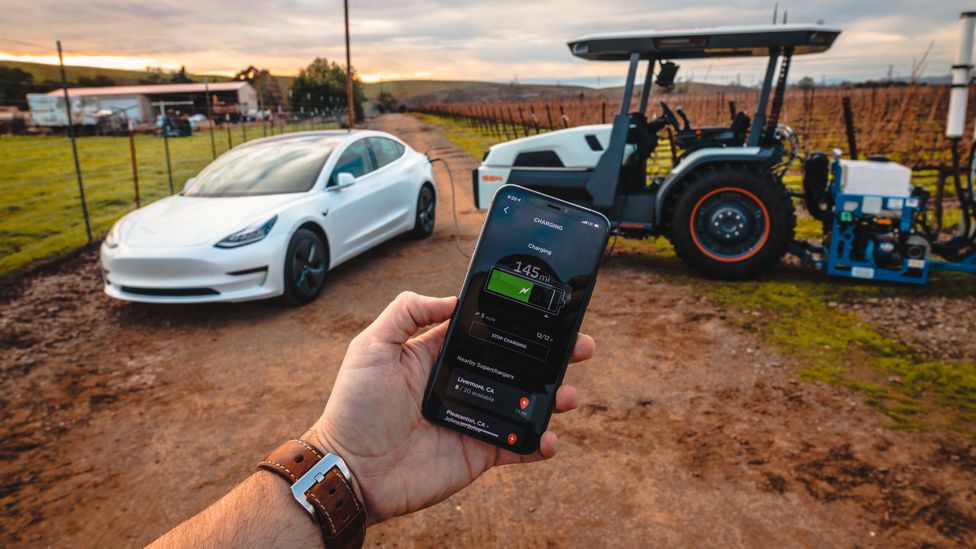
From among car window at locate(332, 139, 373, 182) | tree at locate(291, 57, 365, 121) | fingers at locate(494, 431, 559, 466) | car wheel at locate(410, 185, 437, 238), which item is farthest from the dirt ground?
tree at locate(291, 57, 365, 121)

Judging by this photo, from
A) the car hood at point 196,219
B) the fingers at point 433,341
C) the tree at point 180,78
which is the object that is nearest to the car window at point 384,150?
the car hood at point 196,219

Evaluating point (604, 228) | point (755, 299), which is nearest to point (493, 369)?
point (604, 228)

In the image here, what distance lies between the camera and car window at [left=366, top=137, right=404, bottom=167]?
7.53m

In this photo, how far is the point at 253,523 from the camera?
1458mm

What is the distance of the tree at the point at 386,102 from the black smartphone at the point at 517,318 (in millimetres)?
104354

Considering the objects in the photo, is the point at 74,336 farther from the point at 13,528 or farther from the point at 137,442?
the point at 13,528

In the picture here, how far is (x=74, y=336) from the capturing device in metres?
5.28

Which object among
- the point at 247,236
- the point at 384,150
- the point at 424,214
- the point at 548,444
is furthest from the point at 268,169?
the point at 548,444

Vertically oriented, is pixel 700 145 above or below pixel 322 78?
below

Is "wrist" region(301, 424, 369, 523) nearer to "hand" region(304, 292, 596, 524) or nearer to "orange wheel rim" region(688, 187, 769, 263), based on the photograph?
"hand" region(304, 292, 596, 524)

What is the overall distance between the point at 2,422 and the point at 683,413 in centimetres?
414

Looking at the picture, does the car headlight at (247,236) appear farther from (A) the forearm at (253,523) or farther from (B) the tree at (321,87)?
(B) the tree at (321,87)

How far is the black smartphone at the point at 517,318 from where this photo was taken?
1.75 m

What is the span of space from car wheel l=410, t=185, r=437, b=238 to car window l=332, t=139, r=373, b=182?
1060mm
